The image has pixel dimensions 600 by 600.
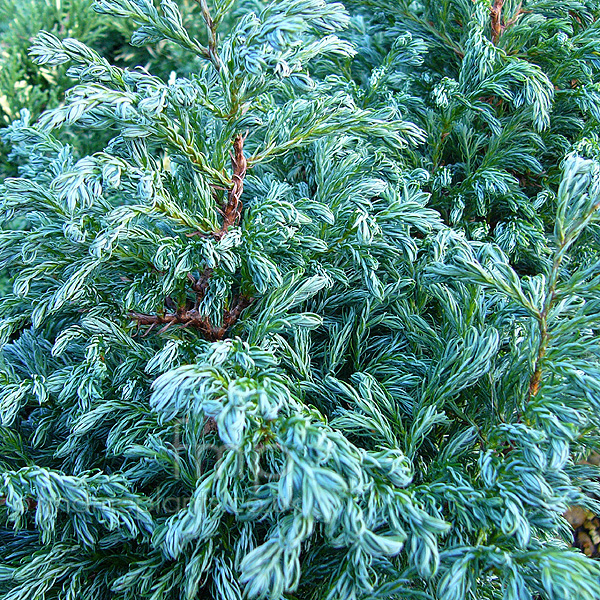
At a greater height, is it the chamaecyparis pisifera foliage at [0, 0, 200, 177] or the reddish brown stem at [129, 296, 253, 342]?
the chamaecyparis pisifera foliage at [0, 0, 200, 177]

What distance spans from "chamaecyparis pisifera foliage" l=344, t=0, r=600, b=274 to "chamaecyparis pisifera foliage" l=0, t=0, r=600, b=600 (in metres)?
0.39

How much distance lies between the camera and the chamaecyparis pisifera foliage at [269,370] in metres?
1.17

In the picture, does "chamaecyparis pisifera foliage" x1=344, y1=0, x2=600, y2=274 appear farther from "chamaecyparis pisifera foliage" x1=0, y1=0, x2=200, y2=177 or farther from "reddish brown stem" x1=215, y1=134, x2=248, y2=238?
"chamaecyparis pisifera foliage" x1=0, y1=0, x2=200, y2=177

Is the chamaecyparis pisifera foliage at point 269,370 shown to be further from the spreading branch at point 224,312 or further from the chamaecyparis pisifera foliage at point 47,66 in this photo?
the chamaecyparis pisifera foliage at point 47,66

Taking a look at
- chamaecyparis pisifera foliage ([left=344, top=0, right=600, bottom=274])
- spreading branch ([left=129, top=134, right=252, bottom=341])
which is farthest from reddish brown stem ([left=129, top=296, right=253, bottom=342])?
chamaecyparis pisifera foliage ([left=344, top=0, right=600, bottom=274])

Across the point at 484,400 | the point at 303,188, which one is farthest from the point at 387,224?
the point at 484,400

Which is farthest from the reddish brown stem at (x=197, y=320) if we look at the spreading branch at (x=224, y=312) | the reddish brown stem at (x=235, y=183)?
the reddish brown stem at (x=235, y=183)

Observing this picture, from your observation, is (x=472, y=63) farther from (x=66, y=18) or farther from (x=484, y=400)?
(x=66, y=18)

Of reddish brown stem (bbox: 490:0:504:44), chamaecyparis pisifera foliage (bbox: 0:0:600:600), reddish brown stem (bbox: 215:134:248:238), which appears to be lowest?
chamaecyparis pisifera foliage (bbox: 0:0:600:600)

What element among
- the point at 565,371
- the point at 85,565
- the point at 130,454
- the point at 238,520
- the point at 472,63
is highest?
the point at 472,63

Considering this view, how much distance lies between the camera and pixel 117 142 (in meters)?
1.55

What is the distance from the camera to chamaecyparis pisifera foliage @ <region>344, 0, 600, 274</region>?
200 centimetres

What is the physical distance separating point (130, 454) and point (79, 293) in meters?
0.46

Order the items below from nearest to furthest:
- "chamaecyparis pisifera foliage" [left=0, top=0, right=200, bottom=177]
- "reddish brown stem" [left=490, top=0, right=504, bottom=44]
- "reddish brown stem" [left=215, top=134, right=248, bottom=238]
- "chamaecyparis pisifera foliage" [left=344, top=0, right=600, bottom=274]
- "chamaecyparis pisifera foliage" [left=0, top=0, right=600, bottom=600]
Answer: "chamaecyparis pisifera foliage" [left=0, top=0, right=600, bottom=600] < "reddish brown stem" [left=215, top=134, right=248, bottom=238] < "chamaecyparis pisifera foliage" [left=344, top=0, right=600, bottom=274] < "reddish brown stem" [left=490, top=0, right=504, bottom=44] < "chamaecyparis pisifera foliage" [left=0, top=0, right=200, bottom=177]
